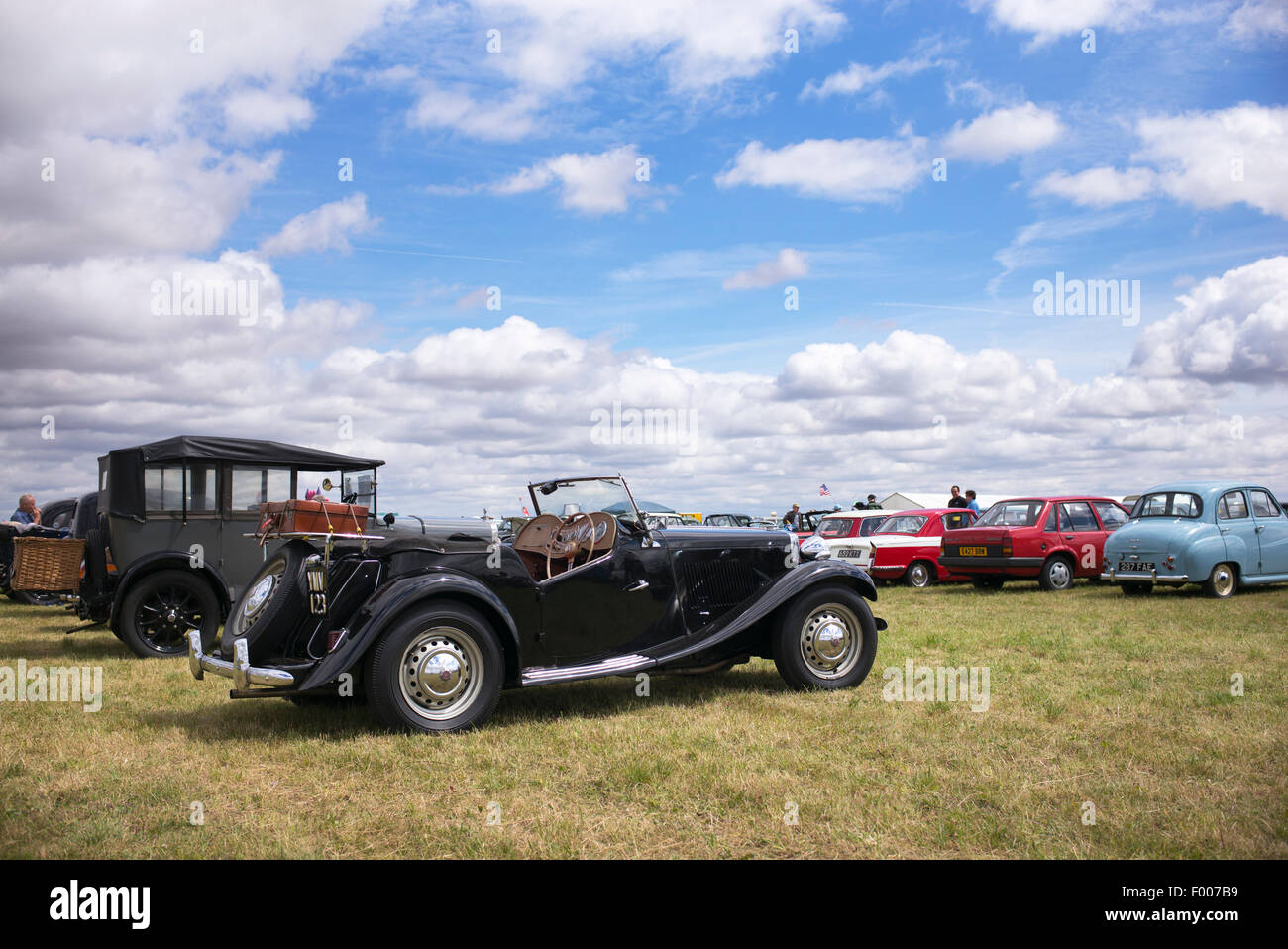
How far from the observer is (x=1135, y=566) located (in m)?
13.8

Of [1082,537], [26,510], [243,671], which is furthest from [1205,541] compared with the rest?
[26,510]

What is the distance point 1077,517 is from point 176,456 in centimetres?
1356

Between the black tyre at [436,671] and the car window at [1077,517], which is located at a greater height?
the car window at [1077,517]

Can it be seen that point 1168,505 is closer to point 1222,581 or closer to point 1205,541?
point 1205,541

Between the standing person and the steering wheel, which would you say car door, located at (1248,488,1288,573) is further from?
the standing person

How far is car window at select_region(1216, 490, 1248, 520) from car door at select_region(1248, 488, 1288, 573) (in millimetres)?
174

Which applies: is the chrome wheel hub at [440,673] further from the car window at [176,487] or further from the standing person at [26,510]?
the standing person at [26,510]

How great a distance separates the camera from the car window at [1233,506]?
45.6ft

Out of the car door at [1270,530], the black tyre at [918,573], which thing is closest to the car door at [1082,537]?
the car door at [1270,530]

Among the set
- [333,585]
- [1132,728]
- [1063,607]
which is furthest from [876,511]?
[333,585]

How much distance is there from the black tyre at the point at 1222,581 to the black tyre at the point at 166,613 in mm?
12859

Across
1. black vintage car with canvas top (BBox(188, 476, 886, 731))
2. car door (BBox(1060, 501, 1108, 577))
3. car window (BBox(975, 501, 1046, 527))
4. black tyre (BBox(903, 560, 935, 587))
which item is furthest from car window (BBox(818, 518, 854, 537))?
black vintage car with canvas top (BBox(188, 476, 886, 731))
